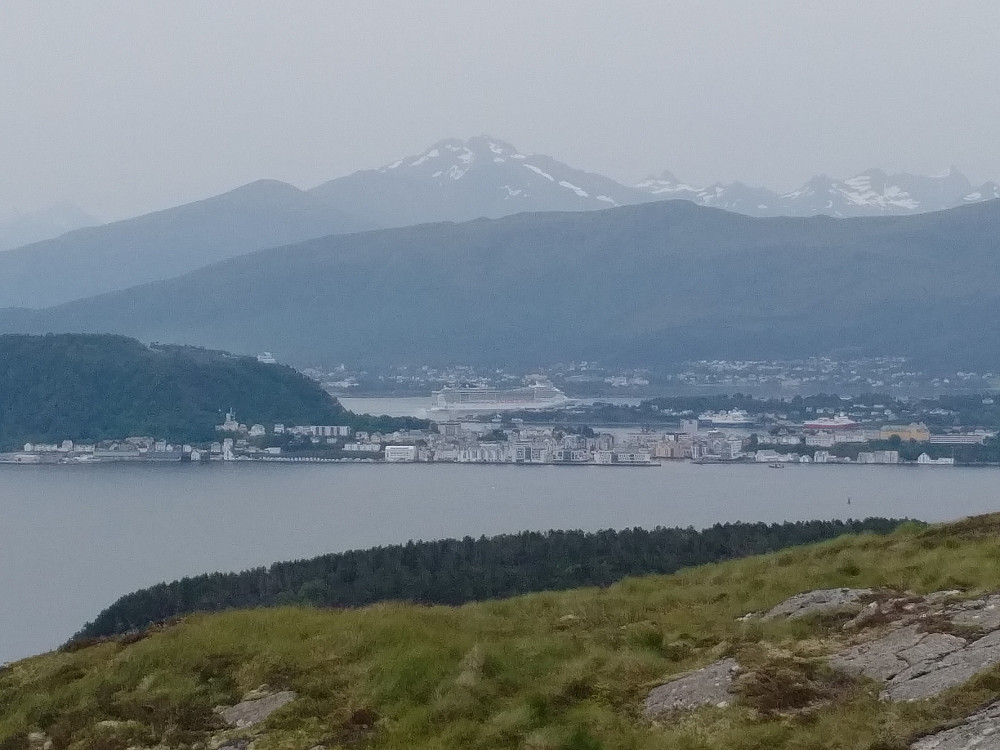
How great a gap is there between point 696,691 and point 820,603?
4.75 ft

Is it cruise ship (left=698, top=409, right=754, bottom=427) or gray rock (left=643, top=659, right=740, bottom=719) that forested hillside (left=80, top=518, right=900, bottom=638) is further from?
cruise ship (left=698, top=409, right=754, bottom=427)

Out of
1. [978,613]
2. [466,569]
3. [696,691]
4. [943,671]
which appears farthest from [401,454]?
[943,671]

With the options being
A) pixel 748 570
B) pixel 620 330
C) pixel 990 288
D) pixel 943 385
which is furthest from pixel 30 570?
pixel 990 288

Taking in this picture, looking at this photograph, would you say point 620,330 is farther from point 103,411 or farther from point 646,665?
point 646,665

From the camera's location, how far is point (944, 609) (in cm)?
608

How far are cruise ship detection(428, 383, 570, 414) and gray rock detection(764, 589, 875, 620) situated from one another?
83.3 metres

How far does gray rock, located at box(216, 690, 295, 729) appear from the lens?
572cm

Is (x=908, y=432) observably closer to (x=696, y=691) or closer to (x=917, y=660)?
(x=917, y=660)

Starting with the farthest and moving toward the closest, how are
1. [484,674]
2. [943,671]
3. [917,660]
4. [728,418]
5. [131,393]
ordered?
[131,393] → [728,418] → [484,674] → [917,660] → [943,671]

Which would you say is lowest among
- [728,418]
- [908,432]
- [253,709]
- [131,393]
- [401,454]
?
[401,454]

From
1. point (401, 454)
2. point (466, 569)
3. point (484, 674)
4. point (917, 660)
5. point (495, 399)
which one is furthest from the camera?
point (495, 399)

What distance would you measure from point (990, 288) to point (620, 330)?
51.0m

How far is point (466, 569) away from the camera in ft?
72.9

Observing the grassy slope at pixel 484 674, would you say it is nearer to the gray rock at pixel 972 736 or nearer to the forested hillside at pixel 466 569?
the gray rock at pixel 972 736
